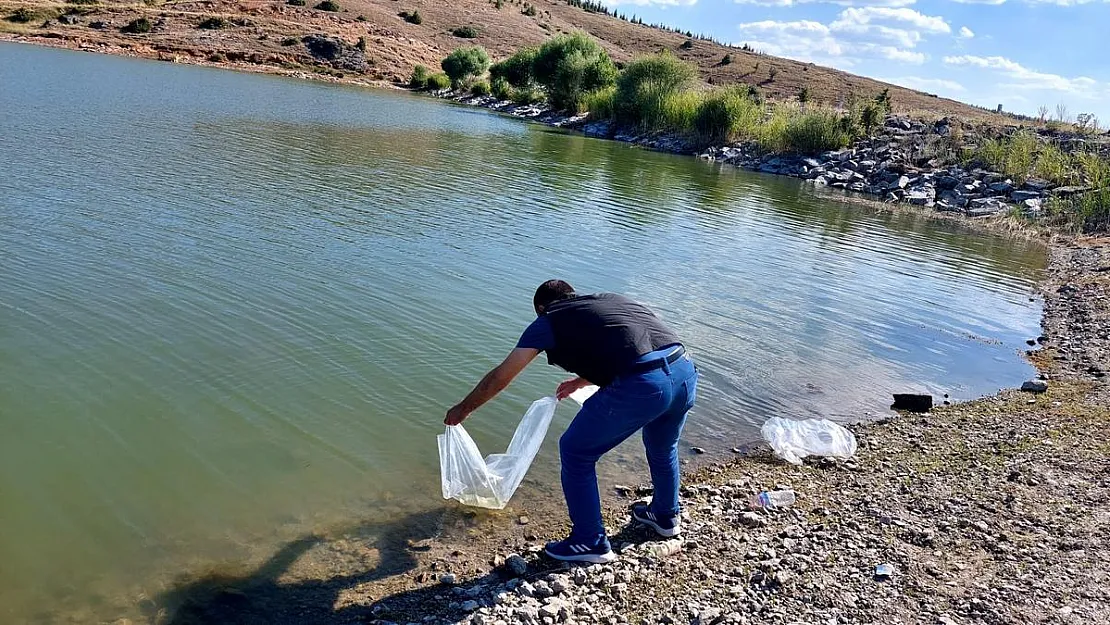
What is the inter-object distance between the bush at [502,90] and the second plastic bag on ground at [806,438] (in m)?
75.9

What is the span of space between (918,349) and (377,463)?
398 inches

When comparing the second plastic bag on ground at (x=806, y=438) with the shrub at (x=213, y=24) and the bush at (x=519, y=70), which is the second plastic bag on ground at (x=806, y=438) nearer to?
the bush at (x=519, y=70)

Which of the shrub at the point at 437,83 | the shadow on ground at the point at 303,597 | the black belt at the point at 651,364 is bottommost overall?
the shadow on ground at the point at 303,597

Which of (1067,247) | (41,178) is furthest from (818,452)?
(1067,247)

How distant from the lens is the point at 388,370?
977cm

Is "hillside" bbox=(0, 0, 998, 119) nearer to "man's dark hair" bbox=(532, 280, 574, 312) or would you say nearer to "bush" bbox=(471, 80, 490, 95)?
"bush" bbox=(471, 80, 490, 95)

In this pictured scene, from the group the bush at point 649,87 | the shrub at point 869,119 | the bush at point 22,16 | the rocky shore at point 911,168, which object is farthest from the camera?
the bush at point 22,16

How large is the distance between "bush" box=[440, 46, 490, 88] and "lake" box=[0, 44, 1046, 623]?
65254 mm

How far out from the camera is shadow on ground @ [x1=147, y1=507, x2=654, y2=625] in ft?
17.6

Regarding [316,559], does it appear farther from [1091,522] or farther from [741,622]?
[1091,522]

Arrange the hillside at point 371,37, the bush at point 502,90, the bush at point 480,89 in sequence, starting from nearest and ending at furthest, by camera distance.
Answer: the hillside at point 371,37, the bush at point 502,90, the bush at point 480,89

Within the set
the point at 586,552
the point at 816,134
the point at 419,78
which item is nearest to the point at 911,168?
the point at 816,134

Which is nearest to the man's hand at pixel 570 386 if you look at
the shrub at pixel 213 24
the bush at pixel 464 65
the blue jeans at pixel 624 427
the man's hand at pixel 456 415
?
the blue jeans at pixel 624 427

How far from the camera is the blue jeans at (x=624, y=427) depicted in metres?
5.39
